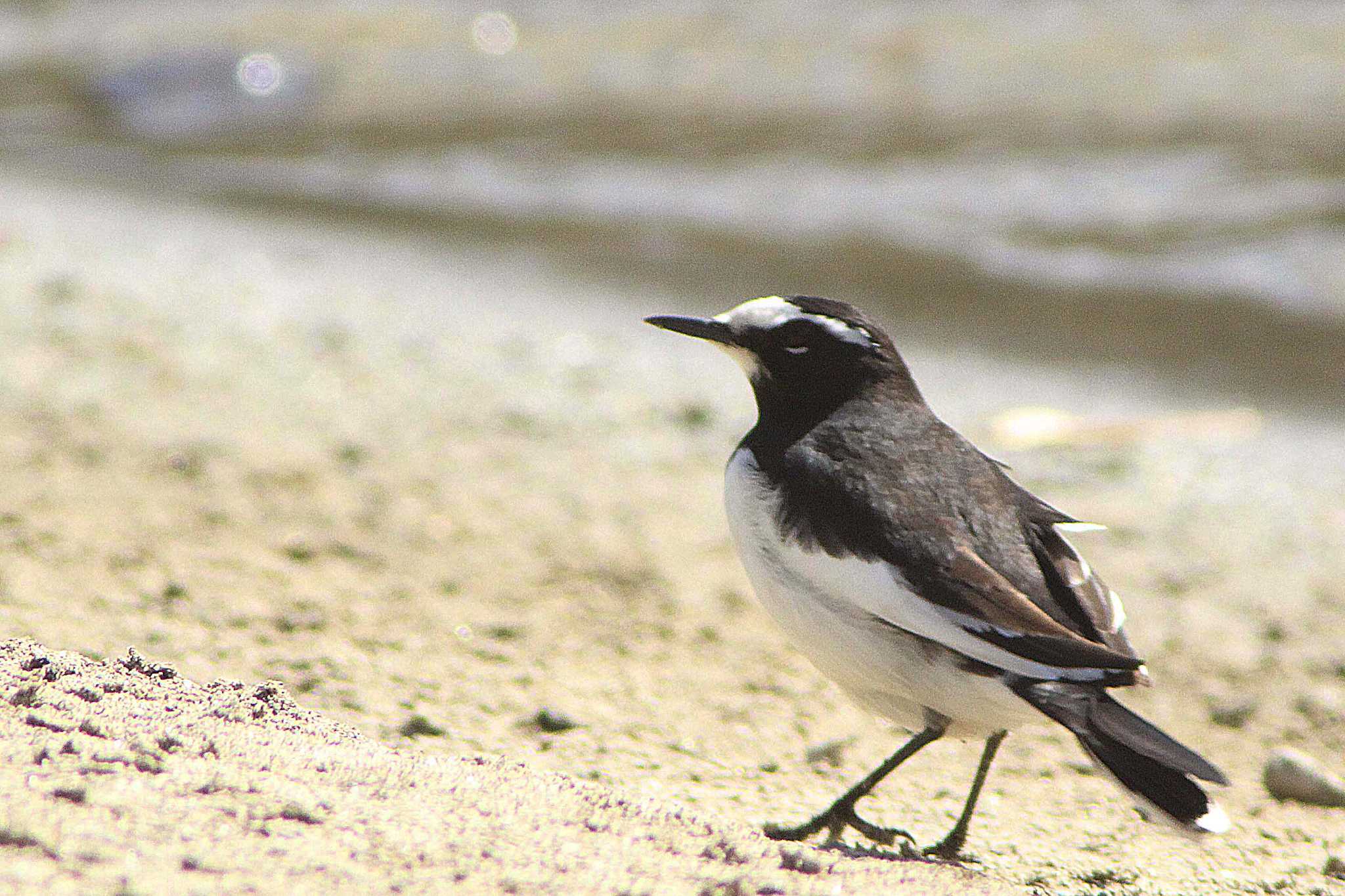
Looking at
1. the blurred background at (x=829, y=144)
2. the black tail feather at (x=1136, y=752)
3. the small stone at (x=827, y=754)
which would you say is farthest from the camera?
the blurred background at (x=829, y=144)

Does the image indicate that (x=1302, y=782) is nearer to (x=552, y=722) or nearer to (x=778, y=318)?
(x=778, y=318)

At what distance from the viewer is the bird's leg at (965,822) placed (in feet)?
12.4

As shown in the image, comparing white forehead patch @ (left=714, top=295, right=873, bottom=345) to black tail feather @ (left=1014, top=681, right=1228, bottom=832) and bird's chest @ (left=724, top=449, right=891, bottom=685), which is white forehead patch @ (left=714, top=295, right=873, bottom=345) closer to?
bird's chest @ (left=724, top=449, right=891, bottom=685)

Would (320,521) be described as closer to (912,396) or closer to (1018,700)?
(912,396)

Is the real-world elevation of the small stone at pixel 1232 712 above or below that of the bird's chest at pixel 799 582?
below

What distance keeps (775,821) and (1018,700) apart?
0.79 metres

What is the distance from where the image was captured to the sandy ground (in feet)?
9.28

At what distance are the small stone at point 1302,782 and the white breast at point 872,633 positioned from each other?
122 cm

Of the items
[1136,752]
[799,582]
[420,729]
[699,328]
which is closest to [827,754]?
[799,582]

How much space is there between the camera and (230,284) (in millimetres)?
8570

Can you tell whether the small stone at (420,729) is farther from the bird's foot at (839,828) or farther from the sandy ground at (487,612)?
the bird's foot at (839,828)

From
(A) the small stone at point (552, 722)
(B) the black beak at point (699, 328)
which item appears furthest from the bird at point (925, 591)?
(A) the small stone at point (552, 722)

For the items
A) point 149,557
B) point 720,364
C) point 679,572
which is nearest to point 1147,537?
point 679,572

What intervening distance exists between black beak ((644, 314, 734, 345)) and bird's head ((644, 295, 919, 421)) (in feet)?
0.15
